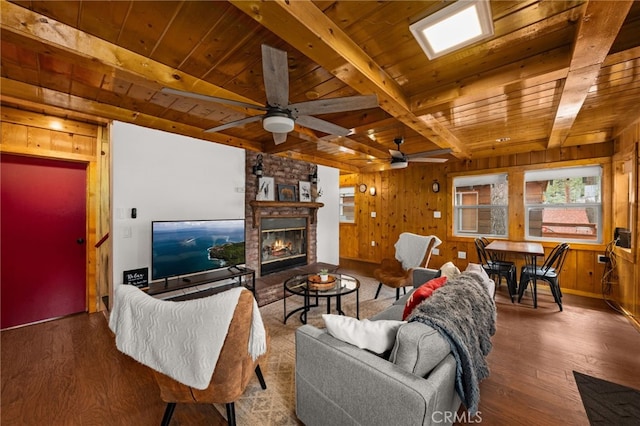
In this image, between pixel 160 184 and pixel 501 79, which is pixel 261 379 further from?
pixel 501 79

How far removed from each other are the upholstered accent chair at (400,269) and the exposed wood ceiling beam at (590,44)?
218 centimetres

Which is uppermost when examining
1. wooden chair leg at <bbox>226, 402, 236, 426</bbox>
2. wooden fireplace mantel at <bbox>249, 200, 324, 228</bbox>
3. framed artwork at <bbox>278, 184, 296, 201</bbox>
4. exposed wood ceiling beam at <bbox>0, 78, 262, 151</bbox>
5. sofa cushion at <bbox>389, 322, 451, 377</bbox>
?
exposed wood ceiling beam at <bbox>0, 78, 262, 151</bbox>

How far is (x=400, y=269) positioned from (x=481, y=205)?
252 cm

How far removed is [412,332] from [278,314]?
245cm

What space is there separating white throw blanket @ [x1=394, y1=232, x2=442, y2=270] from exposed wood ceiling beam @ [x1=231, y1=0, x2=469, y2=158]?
217cm

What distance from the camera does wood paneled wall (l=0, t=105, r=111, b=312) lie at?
9.48ft

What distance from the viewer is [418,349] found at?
124 centimetres

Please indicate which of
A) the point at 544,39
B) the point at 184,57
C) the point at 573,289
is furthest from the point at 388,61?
the point at 573,289

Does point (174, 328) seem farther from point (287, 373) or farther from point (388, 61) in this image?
point (388, 61)

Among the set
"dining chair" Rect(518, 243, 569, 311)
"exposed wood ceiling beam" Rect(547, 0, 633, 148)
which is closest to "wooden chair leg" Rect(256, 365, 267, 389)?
"exposed wood ceiling beam" Rect(547, 0, 633, 148)

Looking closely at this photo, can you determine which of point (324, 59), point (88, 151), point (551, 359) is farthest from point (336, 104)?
point (88, 151)

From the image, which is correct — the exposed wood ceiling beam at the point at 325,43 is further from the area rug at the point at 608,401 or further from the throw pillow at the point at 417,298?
the area rug at the point at 608,401

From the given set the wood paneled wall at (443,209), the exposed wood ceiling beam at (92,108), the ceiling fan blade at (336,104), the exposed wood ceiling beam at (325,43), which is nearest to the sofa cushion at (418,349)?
the ceiling fan blade at (336,104)

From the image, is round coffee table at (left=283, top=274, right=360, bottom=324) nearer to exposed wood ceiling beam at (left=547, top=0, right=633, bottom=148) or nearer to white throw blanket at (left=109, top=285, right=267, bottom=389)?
white throw blanket at (left=109, top=285, right=267, bottom=389)
